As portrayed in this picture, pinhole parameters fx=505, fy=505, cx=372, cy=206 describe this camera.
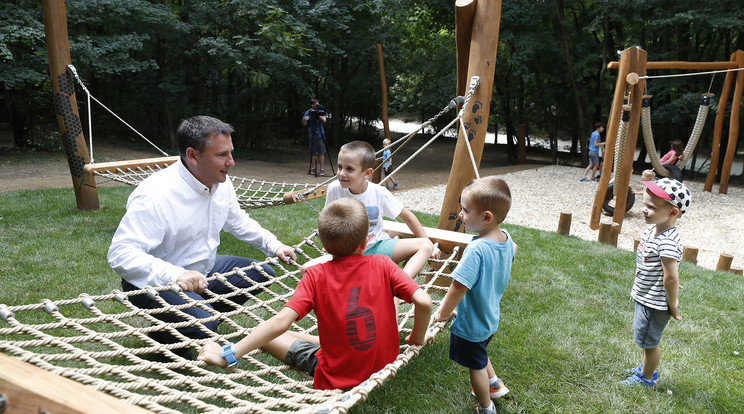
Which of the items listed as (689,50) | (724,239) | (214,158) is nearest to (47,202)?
(214,158)

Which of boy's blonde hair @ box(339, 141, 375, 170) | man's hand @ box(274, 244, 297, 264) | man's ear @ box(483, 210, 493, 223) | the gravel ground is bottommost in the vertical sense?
the gravel ground

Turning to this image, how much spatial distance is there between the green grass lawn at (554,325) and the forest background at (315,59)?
6303 millimetres

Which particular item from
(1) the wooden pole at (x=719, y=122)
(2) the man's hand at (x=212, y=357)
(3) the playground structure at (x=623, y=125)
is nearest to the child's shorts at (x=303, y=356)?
(2) the man's hand at (x=212, y=357)

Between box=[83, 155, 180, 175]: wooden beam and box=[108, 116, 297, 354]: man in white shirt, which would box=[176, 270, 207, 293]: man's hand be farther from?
box=[83, 155, 180, 175]: wooden beam

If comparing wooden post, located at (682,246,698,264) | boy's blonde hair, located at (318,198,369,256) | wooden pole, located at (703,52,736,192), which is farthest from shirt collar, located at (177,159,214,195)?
wooden pole, located at (703,52,736,192)

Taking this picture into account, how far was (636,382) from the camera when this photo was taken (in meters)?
2.39

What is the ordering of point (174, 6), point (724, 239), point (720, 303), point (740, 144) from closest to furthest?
point (720, 303) < point (724, 239) < point (174, 6) < point (740, 144)

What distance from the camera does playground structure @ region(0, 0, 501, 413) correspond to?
1.35 meters

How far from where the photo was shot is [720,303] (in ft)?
11.9

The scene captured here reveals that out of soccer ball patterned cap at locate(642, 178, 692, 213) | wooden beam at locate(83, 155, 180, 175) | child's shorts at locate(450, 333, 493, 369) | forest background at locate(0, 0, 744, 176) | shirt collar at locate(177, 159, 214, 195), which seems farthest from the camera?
forest background at locate(0, 0, 744, 176)

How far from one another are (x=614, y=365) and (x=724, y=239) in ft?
17.6

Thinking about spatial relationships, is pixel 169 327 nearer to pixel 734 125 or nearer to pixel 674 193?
pixel 674 193

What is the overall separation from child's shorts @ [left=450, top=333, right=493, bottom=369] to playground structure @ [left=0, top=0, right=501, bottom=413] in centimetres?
12

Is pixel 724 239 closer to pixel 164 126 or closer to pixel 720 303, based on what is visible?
pixel 720 303
